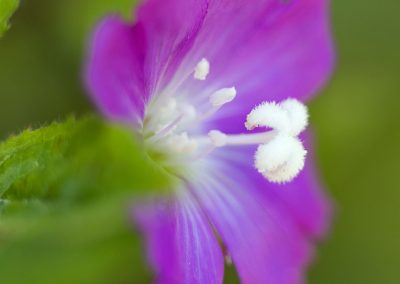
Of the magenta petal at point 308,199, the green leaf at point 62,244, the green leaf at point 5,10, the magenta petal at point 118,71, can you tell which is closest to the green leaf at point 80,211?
the green leaf at point 62,244

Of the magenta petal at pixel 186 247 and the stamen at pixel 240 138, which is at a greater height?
the stamen at pixel 240 138

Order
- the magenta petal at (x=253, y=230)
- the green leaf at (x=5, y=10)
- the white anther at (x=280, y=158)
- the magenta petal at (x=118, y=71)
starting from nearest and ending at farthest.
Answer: the green leaf at (x=5, y=10) < the magenta petal at (x=118, y=71) < the white anther at (x=280, y=158) < the magenta petal at (x=253, y=230)

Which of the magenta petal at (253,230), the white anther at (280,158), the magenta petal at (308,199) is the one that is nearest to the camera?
the white anther at (280,158)

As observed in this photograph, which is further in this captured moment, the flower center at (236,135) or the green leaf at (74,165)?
the flower center at (236,135)

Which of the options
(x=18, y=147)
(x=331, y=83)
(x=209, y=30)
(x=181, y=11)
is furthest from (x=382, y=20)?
(x=18, y=147)

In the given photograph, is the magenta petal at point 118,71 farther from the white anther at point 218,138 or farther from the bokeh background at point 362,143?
the bokeh background at point 362,143

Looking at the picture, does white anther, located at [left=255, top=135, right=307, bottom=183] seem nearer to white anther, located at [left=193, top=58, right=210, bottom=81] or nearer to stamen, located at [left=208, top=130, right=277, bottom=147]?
stamen, located at [left=208, top=130, right=277, bottom=147]

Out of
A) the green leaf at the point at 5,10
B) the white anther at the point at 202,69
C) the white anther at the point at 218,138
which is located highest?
the green leaf at the point at 5,10

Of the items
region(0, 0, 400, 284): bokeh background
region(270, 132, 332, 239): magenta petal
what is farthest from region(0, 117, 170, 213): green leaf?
region(0, 0, 400, 284): bokeh background

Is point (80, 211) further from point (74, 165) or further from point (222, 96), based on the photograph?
point (222, 96)
